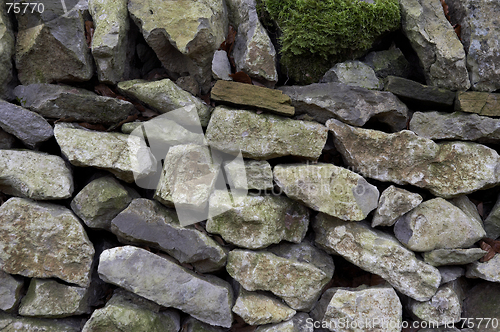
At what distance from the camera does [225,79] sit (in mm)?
3170

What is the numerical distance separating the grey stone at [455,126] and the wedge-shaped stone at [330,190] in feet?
2.73

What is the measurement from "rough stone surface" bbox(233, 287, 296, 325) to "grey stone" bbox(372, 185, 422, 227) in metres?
1.22

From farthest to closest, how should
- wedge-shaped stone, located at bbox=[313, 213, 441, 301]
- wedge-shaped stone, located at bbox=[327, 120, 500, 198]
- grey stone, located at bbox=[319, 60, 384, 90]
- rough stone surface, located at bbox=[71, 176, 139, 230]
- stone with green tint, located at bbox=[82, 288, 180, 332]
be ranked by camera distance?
grey stone, located at bbox=[319, 60, 384, 90] → wedge-shaped stone, located at bbox=[327, 120, 500, 198] → wedge-shaped stone, located at bbox=[313, 213, 441, 301] → rough stone surface, located at bbox=[71, 176, 139, 230] → stone with green tint, located at bbox=[82, 288, 180, 332]

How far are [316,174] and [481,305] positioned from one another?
2.06 metres

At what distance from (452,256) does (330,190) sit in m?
1.26

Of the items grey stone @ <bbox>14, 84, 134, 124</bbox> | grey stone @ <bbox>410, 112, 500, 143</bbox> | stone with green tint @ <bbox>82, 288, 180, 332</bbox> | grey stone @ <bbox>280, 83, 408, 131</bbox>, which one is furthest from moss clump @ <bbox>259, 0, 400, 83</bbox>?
stone with green tint @ <bbox>82, 288, 180, 332</bbox>

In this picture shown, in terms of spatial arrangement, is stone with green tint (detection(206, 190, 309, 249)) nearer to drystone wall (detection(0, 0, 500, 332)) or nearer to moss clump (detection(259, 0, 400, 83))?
drystone wall (detection(0, 0, 500, 332))

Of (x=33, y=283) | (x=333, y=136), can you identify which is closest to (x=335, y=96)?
(x=333, y=136)

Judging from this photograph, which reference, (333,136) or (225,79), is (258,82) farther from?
(333,136)

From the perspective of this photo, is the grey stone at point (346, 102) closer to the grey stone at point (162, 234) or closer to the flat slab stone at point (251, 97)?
the flat slab stone at point (251, 97)

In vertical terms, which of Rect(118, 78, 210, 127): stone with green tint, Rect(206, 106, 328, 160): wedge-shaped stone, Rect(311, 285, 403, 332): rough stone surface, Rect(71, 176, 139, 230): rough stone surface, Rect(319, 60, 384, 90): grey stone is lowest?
Rect(311, 285, 403, 332): rough stone surface

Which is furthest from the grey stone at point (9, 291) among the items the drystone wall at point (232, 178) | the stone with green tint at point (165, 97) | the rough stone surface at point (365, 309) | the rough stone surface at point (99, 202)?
the rough stone surface at point (365, 309)

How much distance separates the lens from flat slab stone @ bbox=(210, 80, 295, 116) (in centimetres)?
300

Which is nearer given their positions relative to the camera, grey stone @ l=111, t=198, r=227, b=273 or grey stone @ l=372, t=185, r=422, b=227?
grey stone @ l=111, t=198, r=227, b=273
